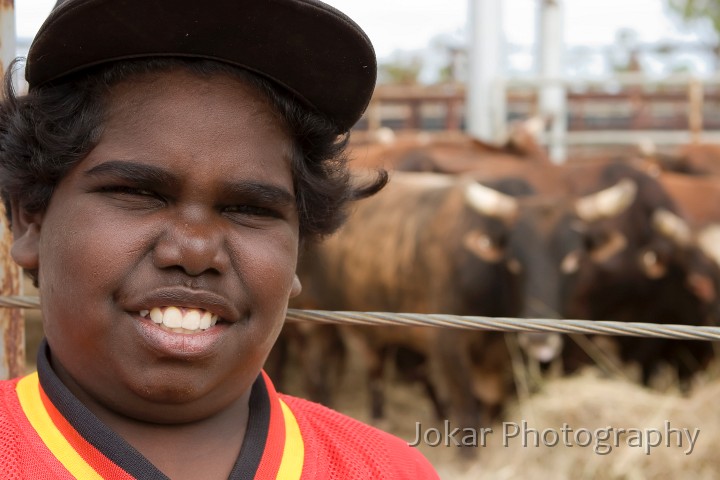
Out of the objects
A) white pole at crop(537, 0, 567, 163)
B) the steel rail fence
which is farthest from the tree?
the steel rail fence

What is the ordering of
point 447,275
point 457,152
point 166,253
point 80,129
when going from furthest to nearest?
point 457,152 < point 447,275 < point 80,129 < point 166,253

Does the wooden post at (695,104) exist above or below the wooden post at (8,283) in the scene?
below

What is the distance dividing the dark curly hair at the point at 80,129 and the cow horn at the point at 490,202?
13.7 ft

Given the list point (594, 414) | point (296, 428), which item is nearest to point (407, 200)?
point (594, 414)

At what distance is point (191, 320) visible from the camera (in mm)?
1502

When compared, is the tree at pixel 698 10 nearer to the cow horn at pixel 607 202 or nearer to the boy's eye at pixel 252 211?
the cow horn at pixel 607 202

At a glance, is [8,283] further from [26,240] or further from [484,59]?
[484,59]

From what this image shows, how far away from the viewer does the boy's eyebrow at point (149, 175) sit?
1512 mm

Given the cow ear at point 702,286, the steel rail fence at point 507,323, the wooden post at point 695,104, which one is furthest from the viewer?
the wooden post at point 695,104

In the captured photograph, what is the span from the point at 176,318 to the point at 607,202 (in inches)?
202

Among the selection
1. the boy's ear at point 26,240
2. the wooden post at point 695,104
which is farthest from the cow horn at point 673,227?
the boy's ear at point 26,240

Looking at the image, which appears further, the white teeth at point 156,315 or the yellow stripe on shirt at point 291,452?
the yellow stripe on shirt at point 291,452

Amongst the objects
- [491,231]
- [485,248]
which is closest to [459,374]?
[485,248]

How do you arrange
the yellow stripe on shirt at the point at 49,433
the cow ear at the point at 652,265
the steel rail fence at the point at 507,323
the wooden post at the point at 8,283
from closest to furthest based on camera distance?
the yellow stripe on shirt at the point at 49,433 → the steel rail fence at the point at 507,323 → the wooden post at the point at 8,283 → the cow ear at the point at 652,265
